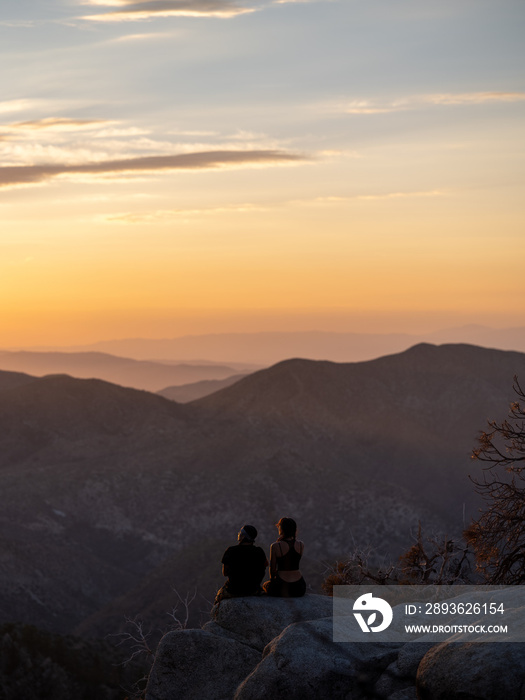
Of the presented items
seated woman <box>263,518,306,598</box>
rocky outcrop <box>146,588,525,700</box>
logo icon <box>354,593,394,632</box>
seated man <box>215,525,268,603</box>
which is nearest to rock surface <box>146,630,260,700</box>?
rocky outcrop <box>146,588,525,700</box>

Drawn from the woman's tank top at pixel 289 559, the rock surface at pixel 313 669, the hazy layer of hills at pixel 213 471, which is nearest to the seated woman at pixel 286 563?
the woman's tank top at pixel 289 559

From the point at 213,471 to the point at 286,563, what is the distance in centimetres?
7301

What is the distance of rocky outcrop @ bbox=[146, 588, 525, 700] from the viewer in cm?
1131

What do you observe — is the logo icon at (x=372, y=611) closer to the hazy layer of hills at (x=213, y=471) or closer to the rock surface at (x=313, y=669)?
the rock surface at (x=313, y=669)

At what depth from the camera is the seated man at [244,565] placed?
15727 millimetres

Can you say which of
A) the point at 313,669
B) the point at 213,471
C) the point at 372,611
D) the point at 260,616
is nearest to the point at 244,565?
the point at 260,616

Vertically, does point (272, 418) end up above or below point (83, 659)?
above

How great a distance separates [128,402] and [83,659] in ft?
231

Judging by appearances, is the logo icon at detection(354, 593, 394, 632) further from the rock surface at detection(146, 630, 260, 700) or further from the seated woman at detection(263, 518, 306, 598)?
the rock surface at detection(146, 630, 260, 700)

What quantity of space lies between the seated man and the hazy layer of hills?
37.5 metres

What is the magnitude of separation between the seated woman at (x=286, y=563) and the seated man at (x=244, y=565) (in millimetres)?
241

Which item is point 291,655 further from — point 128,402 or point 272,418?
point 128,402

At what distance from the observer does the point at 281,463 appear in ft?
301

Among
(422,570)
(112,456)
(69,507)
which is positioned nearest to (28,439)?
(112,456)
